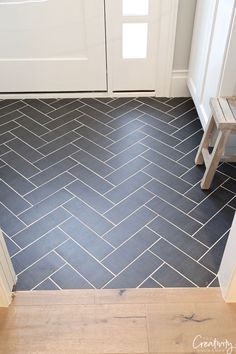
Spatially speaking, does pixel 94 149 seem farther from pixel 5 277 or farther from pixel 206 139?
pixel 5 277

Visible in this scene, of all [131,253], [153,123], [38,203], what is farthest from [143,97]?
[131,253]

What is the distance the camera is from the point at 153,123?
2449 millimetres

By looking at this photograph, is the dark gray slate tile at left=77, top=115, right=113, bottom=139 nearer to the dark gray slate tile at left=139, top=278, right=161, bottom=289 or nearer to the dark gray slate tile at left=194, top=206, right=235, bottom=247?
the dark gray slate tile at left=194, top=206, right=235, bottom=247

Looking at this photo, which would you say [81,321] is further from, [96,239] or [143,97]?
[143,97]

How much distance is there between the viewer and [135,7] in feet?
7.73

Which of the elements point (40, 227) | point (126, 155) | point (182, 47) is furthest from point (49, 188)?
point (182, 47)

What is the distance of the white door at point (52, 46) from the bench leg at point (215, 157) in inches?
45.6

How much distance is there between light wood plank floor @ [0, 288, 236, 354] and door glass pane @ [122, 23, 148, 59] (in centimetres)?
171

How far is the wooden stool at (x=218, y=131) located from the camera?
5.64 feet

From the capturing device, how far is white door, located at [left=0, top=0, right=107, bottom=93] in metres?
2.36

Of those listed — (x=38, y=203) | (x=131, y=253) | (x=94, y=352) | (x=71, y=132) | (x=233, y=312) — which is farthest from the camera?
(x=71, y=132)

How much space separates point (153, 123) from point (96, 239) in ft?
3.47

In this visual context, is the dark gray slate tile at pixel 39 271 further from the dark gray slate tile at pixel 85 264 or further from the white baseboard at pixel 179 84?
the white baseboard at pixel 179 84

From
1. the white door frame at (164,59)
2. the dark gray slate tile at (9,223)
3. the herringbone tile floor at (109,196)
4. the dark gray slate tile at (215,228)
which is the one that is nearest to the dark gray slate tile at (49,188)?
the herringbone tile floor at (109,196)
